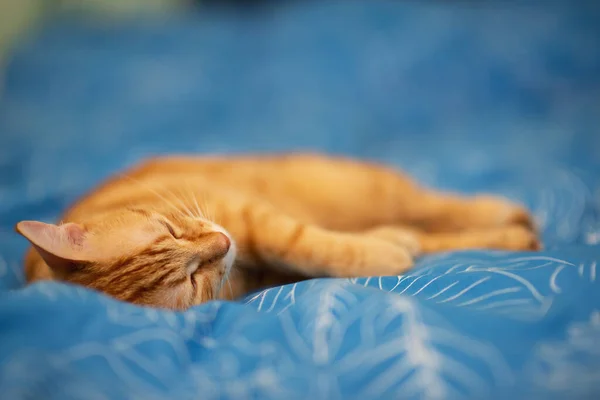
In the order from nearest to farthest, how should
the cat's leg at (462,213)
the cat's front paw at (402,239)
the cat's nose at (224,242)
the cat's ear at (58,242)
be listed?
the cat's ear at (58,242) < the cat's nose at (224,242) < the cat's front paw at (402,239) < the cat's leg at (462,213)

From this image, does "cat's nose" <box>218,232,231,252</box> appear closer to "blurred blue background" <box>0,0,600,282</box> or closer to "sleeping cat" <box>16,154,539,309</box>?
"sleeping cat" <box>16,154,539,309</box>

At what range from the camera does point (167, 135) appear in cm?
217

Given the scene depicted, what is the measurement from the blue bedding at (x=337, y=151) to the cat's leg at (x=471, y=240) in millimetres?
77

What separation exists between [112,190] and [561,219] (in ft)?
4.37

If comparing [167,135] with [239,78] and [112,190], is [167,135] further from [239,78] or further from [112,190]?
[112,190]

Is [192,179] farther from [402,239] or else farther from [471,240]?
[471,240]

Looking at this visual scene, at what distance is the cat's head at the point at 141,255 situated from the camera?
37.0 inches

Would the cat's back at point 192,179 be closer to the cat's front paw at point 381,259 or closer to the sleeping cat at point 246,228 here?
the sleeping cat at point 246,228

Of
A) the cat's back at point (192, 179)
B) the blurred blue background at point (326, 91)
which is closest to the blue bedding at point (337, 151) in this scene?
the blurred blue background at point (326, 91)

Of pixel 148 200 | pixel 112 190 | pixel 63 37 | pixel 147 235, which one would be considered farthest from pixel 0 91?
pixel 147 235

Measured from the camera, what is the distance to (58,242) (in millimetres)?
931

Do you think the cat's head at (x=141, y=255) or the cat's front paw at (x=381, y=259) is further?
the cat's front paw at (x=381, y=259)

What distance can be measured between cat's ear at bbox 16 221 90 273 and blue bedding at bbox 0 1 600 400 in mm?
89

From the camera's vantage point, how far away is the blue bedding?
0.74 m
